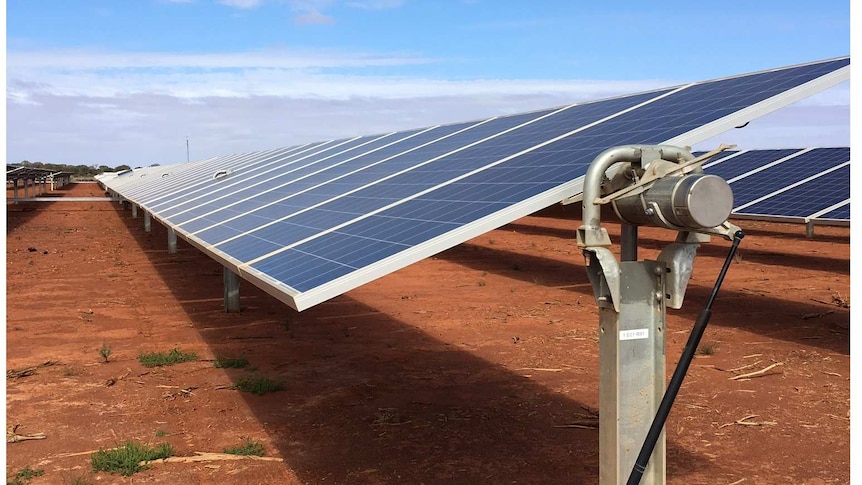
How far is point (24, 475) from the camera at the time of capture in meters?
7.93

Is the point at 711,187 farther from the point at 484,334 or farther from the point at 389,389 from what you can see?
the point at 484,334

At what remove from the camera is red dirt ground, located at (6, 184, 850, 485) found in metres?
8.27

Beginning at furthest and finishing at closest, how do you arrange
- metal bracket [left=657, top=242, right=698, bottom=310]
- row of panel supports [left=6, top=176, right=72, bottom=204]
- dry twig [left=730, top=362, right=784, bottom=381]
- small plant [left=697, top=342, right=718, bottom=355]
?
1. row of panel supports [left=6, top=176, right=72, bottom=204]
2. small plant [left=697, top=342, right=718, bottom=355]
3. dry twig [left=730, top=362, right=784, bottom=381]
4. metal bracket [left=657, top=242, right=698, bottom=310]

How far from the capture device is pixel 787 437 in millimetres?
9031

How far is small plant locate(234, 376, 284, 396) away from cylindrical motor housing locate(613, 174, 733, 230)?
7153 mm

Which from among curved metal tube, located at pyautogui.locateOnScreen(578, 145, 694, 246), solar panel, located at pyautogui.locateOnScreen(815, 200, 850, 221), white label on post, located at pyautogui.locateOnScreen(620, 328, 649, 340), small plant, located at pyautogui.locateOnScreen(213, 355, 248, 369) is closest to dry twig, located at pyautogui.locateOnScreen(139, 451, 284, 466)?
small plant, located at pyautogui.locateOnScreen(213, 355, 248, 369)

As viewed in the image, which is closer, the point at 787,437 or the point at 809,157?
the point at 787,437

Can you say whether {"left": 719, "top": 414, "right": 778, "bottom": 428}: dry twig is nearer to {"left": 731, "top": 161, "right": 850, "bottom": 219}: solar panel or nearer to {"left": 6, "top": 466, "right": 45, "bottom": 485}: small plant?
{"left": 6, "top": 466, "right": 45, "bottom": 485}: small plant

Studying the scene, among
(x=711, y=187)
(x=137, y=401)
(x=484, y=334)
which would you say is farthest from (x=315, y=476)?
(x=484, y=334)

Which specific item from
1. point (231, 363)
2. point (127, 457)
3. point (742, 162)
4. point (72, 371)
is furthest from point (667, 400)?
point (742, 162)

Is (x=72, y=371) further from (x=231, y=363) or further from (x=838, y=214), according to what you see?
(x=838, y=214)

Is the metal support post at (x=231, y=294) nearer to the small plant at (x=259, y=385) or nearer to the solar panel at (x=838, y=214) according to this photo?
the small plant at (x=259, y=385)

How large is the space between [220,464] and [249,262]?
2349 mm

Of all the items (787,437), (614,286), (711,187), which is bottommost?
(787,437)
